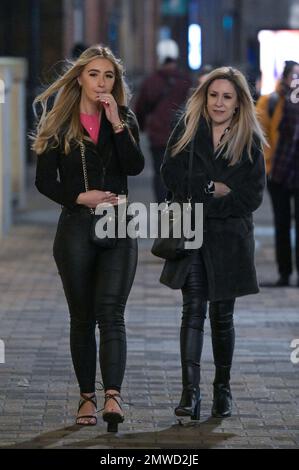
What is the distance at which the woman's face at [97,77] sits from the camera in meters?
7.45

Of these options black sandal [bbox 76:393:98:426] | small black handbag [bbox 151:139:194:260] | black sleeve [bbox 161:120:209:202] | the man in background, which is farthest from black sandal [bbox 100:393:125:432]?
the man in background

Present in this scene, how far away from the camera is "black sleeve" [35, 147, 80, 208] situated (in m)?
7.45

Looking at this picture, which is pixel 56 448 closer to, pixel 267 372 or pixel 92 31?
pixel 267 372

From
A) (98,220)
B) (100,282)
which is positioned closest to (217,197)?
(98,220)

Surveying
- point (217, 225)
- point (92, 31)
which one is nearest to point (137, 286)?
point (217, 225)

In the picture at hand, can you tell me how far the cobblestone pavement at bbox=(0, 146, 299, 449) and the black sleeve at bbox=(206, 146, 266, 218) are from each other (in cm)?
107

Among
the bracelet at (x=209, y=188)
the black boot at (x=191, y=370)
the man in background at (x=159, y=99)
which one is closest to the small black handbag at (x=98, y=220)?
the bracelet at (x=209, y=188)

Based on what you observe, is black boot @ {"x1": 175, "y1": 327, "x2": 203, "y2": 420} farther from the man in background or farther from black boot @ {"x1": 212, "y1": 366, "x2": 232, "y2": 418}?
the man in background

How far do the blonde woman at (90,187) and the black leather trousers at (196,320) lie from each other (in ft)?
1.16

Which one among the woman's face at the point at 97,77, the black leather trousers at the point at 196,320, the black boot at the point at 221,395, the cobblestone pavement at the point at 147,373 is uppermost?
the woman's face at the point at 97,77

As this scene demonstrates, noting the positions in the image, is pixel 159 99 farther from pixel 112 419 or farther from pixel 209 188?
pixel 112 419

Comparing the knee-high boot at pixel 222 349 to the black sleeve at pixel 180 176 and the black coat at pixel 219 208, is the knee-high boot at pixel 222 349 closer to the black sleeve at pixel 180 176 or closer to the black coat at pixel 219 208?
the black coat at pixel 219 208

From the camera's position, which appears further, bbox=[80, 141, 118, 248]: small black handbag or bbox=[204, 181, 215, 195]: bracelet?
bbox=[204, 181, 215, 195]: bracelet

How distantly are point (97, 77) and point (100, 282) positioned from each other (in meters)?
1.02
